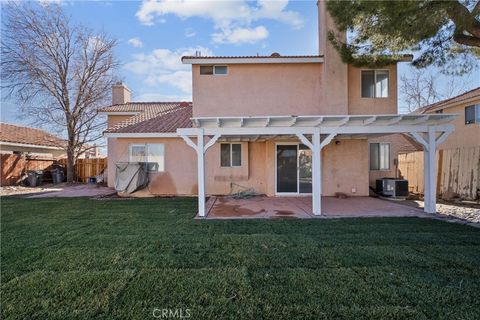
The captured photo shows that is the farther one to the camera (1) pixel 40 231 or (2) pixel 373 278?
(1) pixel 40 231

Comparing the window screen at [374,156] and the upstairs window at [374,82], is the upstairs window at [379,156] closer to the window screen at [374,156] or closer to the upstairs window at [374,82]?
the window screen at [374,156]

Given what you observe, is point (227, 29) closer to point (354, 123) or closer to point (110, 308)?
point (354, 123)

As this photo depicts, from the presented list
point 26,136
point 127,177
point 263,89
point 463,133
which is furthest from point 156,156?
point 463,133

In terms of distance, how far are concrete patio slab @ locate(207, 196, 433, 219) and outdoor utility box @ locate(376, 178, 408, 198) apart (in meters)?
1.13

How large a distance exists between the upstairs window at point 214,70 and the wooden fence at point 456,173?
10605mm

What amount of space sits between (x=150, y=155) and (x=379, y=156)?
35.7 feet

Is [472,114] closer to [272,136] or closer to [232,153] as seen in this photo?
[272,136]

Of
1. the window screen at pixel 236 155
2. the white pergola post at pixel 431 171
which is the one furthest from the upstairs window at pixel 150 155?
the white pergola post at pixel 431 171

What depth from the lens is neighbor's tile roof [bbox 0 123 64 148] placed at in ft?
64.3

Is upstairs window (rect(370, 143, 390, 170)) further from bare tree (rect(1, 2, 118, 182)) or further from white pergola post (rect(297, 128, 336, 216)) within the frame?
bare tree (rect(1, 2, 118, 182))

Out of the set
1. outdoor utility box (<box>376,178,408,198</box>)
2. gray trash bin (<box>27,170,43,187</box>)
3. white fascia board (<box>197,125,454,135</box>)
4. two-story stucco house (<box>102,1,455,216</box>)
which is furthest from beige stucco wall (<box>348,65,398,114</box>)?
gray trash bin (<box>27,170,43,187</box>)

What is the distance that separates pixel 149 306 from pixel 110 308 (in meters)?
0.45

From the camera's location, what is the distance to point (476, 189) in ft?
35.3

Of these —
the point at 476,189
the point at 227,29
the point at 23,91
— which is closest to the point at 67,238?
the point at 227,29
